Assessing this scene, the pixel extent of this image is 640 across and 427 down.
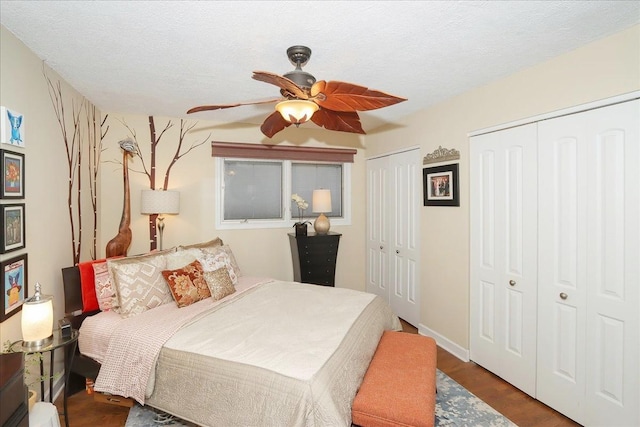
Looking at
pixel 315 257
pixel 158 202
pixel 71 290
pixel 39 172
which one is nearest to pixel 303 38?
pixel 39 172

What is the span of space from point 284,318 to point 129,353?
98 cm

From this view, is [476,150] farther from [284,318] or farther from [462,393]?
[284,318]

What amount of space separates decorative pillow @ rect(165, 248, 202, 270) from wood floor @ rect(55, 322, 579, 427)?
1071 millimetres

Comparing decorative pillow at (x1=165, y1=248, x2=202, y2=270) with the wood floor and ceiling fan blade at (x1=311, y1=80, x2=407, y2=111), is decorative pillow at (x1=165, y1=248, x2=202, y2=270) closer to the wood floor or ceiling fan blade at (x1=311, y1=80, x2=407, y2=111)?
the wood floor

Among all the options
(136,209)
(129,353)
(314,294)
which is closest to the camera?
(129,353)

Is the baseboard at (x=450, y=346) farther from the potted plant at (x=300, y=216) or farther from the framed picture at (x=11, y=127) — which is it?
the framed picture at (x=11, y=127)

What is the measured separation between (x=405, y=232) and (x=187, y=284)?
2.44 m

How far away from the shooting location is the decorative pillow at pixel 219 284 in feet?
8.79

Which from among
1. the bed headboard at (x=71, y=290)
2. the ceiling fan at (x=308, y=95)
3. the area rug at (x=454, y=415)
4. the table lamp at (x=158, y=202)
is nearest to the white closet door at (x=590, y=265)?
the area rug at (x=454, y=415)

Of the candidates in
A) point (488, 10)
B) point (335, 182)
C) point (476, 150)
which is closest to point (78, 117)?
point (335, 182)

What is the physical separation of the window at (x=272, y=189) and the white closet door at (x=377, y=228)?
12.7 inches

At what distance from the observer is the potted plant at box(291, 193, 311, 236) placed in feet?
13.2

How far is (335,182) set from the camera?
4602 mm

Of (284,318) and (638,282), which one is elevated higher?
(638,282)
